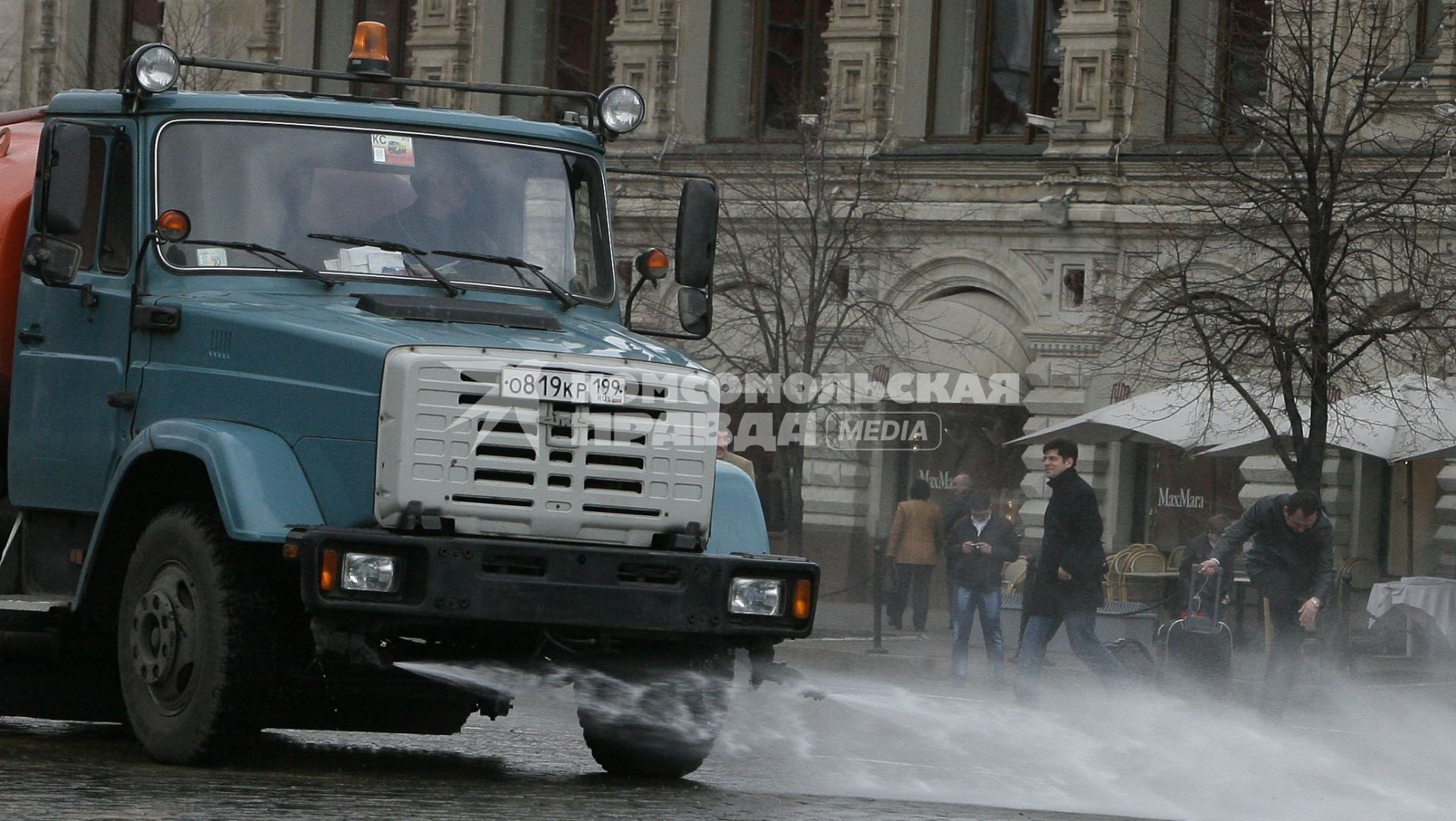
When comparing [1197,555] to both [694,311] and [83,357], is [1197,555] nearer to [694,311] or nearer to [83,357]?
[694,311]

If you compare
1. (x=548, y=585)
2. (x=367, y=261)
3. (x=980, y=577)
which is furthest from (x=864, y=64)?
(x=548, y=585)

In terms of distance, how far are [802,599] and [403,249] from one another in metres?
1.99

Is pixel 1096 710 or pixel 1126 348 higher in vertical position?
pixel 1126 348

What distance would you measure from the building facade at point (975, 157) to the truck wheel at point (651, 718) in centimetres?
1703

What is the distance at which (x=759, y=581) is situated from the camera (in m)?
9.02

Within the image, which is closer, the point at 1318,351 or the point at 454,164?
the point at 454,164

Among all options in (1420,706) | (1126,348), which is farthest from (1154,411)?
(1420,706)

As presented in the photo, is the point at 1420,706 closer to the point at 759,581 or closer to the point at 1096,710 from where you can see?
the point at 1096,710

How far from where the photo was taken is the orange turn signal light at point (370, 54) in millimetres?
10320

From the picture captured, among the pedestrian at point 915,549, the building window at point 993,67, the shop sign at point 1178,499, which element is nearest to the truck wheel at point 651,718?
the pedestrian at point 915,549

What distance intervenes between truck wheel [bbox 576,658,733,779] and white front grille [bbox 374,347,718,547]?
2.30ft

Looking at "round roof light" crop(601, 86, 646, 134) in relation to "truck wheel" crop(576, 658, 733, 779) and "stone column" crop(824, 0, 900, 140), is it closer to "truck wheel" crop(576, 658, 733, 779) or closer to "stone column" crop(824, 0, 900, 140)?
"truck wheel" crop(576, 658, 733, 779)

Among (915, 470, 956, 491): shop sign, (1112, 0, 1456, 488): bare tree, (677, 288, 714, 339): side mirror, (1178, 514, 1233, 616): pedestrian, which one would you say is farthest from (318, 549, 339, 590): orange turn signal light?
(915, 470, 956, 491): shop sign

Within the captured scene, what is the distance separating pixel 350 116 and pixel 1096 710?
6.04 meters
